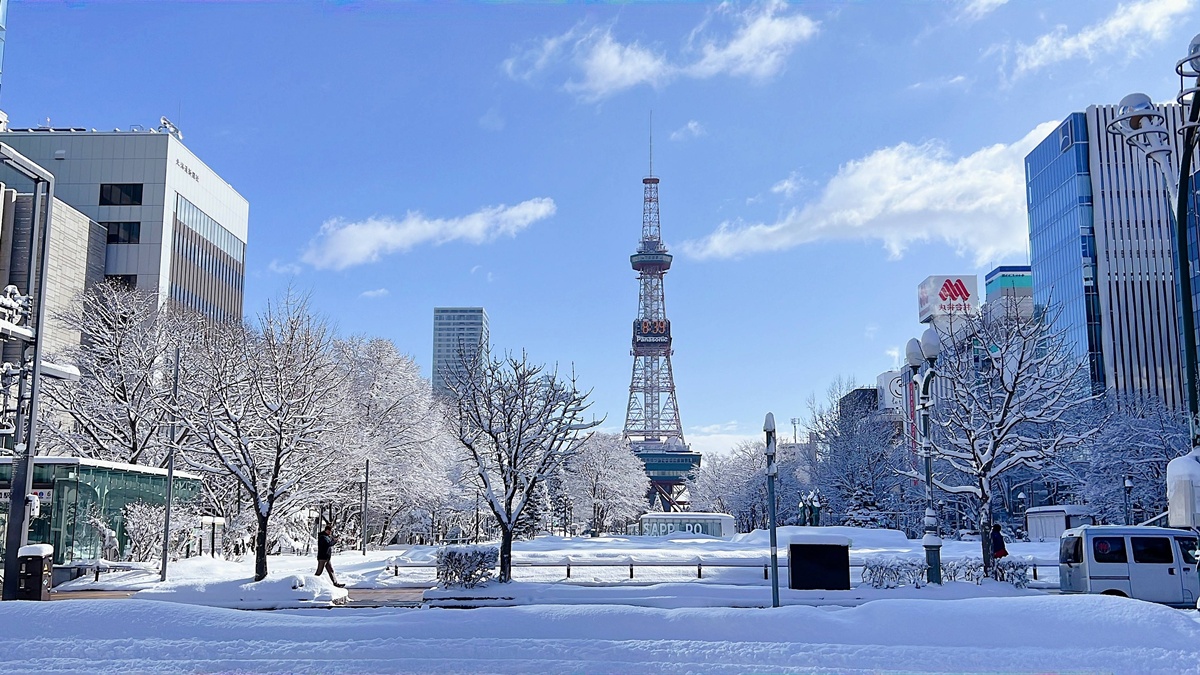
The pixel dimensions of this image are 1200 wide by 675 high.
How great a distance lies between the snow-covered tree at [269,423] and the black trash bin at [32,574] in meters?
6.54

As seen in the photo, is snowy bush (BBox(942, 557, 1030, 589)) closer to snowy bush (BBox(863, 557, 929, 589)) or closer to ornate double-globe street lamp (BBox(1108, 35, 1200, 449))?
snowy bush (BBox(863, 557, 929, 589))

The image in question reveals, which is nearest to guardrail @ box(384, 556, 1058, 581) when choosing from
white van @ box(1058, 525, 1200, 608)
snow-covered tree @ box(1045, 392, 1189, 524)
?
white van @ box(1058, 525, 1200, 608)

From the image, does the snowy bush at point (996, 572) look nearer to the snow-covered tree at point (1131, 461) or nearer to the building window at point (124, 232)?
the snow-covered tree at point (1131, 461)

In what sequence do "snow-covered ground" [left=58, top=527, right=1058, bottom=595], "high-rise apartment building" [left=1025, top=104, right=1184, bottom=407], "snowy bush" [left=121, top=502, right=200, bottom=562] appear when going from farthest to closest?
"high-rise apartment building" [left=1025, top=104, right=1184, bottom=407], "snowy bush" [left=121, top=502, right=200, bottom=562], "snow-covered ground" [left=58, top=527, right=1058, bottom=595]

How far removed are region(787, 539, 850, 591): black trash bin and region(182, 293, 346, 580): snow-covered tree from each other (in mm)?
12919

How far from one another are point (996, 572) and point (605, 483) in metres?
59.8

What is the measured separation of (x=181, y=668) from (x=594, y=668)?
376 centimetres

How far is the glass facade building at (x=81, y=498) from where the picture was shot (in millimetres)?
26953

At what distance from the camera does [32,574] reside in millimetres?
17844

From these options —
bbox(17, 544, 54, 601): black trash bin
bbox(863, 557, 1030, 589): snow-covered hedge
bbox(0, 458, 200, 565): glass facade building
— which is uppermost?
bbox(0, 458, 200, 565): glass facade building

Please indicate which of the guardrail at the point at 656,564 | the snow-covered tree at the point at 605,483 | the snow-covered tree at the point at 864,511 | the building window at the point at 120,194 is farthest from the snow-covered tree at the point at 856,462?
the building window at the point at 120,194

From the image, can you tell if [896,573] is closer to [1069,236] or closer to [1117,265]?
[1117,265]

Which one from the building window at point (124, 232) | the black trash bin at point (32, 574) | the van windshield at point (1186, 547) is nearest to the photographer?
the black trash bin at point (32, 574)

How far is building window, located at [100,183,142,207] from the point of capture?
247 ft
